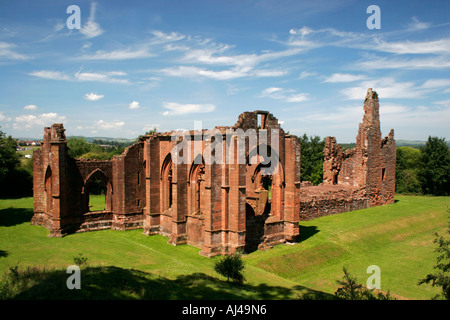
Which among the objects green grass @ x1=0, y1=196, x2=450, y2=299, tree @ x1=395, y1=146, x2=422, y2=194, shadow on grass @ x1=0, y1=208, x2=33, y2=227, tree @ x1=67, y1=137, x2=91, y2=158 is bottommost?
green grass @ x1=0, y1=196, x2=450, y2=299

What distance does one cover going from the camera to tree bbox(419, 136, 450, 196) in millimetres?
39000

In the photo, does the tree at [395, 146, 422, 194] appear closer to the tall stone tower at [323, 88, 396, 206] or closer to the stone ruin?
the tall stone tower at [323, 88, 396, 206]

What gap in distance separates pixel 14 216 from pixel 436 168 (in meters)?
43.5

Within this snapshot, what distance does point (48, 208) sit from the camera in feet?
66.9

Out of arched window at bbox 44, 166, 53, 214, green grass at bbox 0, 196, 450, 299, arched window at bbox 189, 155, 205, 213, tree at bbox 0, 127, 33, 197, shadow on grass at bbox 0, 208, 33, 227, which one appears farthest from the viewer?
tree at bbox 0, 127, 33, 197

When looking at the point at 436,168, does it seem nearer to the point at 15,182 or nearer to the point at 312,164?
the point at 312,164

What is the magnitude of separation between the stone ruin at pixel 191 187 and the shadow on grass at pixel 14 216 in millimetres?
1866

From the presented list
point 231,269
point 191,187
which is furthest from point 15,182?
point 231,269

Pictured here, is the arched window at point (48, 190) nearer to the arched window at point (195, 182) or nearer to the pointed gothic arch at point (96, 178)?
the pointed gothic arch at point (96, 178)

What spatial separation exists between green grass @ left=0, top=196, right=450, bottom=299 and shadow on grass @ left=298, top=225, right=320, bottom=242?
61 millimetres

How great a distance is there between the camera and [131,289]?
344 inches

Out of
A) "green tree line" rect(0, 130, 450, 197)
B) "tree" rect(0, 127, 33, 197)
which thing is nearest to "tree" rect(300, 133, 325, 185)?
"green tree line" rect(0, 130, 450, 197)

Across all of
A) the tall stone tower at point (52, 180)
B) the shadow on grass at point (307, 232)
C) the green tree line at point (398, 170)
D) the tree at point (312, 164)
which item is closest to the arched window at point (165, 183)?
the tall stone tower at point (52, 180)

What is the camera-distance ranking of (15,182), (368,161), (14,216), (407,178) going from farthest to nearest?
(407,178)
(15,182)
(368,161)
(14,216)
